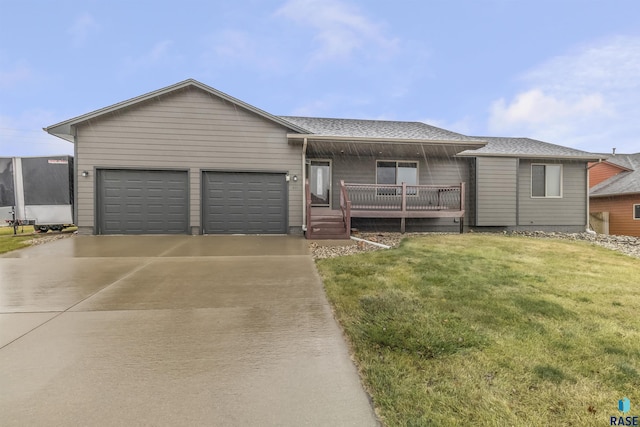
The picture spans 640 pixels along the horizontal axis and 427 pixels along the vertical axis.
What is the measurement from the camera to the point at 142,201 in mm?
9391

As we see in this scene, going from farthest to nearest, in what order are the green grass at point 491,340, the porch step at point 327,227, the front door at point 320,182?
the front door at point 320,182, the porch step at point 327,227, the green grass at point 491,340

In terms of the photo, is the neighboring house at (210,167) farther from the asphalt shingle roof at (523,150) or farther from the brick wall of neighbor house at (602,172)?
the brick wall of neighbor house at (602,172)

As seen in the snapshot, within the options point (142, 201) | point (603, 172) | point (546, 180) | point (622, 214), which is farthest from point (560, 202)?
point (142, 201)

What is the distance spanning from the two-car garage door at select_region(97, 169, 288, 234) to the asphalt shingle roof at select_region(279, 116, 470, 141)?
277 centimetres

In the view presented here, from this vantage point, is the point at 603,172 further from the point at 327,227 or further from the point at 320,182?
the point at 327,227

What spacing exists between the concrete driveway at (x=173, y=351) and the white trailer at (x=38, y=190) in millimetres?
6092

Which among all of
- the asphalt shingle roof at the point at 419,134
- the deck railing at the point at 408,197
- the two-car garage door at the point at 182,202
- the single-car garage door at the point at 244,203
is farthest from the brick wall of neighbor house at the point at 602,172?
the two-car garage door at the point at 182,202

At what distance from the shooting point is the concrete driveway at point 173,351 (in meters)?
1.77

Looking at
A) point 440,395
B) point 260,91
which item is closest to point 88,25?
point 260,91

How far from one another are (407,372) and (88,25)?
18.4 meters

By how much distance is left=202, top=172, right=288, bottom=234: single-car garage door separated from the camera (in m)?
9.62

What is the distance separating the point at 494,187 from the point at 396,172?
3.77m

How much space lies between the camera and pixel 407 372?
2.06 meters

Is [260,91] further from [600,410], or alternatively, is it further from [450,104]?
[600,410]
